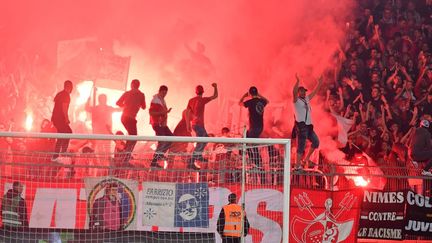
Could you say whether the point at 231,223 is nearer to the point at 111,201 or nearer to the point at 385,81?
the point at 111,201

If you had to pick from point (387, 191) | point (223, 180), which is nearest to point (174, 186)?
point (223, 180)

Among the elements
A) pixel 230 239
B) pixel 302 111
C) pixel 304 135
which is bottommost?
pixel 230 239

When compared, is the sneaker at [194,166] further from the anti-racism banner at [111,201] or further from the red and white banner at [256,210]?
the anti-racism banner at [111,201]

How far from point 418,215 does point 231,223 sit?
359 centimetres

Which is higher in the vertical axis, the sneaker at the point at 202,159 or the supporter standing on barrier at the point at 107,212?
the sneaker at the point at 202,159

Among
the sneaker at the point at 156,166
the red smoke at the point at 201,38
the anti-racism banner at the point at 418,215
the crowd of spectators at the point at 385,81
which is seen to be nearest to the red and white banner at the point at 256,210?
the sneaker at the point at 156,166

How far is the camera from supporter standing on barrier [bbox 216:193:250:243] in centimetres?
1217

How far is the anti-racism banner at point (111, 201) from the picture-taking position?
1202 centimetres

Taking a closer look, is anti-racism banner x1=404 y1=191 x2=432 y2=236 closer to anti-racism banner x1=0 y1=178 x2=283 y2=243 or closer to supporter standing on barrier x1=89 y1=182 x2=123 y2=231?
anti-racism banner x1=0 y1=178 x2=283 y2=243

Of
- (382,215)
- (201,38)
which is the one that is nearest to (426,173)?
(382,215)

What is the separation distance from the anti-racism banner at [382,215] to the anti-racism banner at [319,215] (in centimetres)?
56

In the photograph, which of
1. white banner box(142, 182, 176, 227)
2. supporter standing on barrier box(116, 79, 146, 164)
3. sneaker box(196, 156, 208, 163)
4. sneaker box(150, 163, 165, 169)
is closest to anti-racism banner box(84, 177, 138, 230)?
white banner box(142, 182, 176, 227)

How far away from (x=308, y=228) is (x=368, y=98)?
6.18 meters

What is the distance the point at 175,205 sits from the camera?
483 inches
